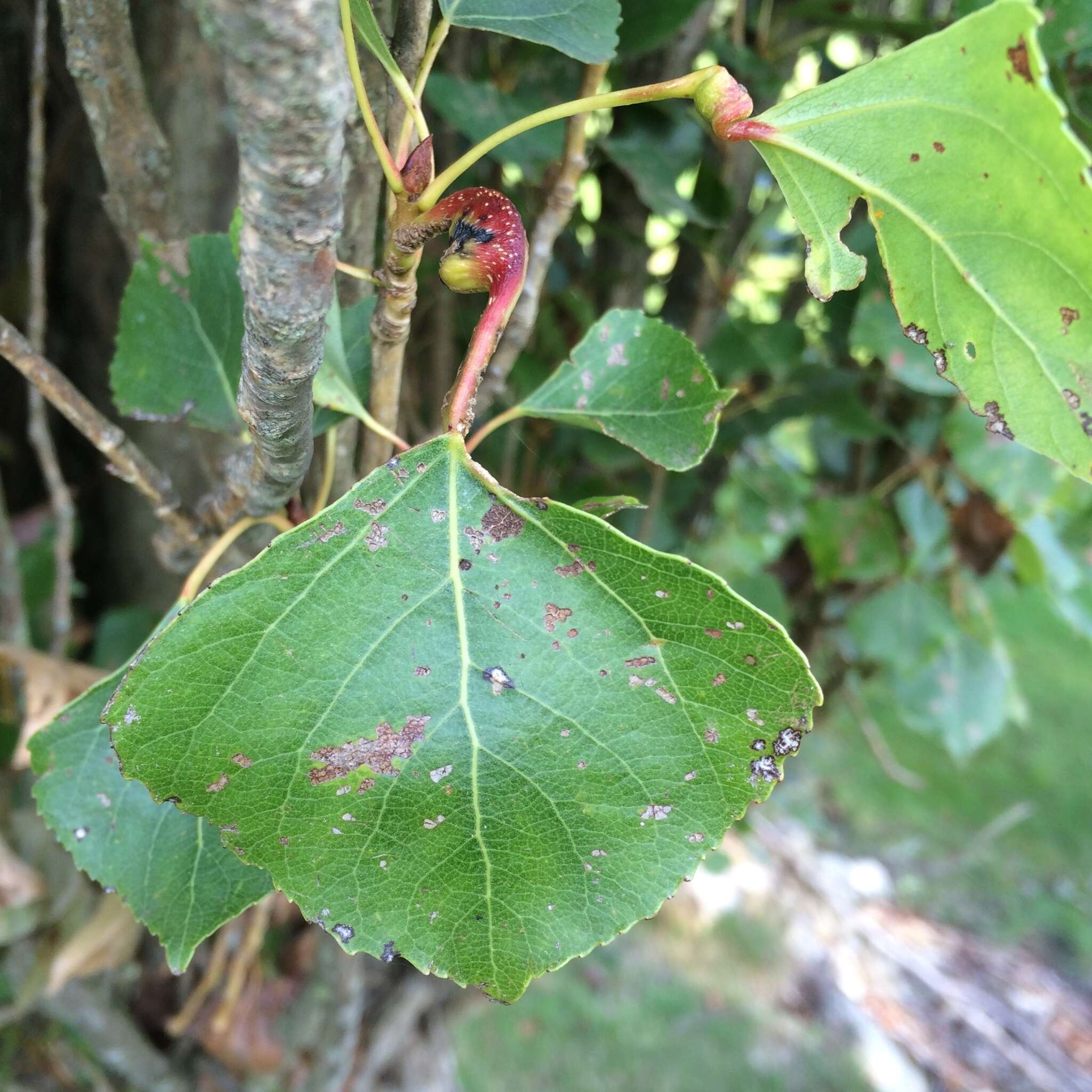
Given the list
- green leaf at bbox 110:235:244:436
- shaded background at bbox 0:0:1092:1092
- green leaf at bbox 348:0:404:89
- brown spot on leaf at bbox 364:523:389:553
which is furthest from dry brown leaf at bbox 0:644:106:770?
green leaf at bbox 348:0:404:89

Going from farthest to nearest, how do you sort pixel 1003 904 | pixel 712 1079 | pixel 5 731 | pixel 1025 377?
pixel 1003 904
pixel 712 1079
pixel 5 731
pixel 1025 377

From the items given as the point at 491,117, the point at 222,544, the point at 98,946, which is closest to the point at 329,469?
the point at 222,544

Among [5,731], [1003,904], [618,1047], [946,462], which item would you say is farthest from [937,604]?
[1003,904]

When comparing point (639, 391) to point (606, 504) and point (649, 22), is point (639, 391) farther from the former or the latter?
point (649, 22)

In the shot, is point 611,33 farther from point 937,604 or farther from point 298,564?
point 937,604

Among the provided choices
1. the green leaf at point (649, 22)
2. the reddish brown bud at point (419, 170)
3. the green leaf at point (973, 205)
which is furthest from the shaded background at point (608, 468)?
the green leaf at point (973, 205)

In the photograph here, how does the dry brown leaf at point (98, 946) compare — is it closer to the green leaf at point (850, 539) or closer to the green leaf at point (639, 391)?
the green leaf at point (639, 391)
